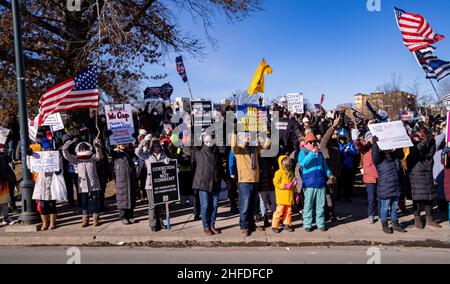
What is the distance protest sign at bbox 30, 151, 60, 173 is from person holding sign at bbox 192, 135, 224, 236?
10.1ft

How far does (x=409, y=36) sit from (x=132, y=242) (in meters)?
9.55

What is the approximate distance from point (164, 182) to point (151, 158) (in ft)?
1.99

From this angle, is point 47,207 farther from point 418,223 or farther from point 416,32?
point 416,32

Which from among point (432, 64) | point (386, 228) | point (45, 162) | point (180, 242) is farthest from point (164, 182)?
point (432, 64)

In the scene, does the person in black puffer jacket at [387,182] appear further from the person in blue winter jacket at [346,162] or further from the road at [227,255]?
the person in blue winter jacket at [346,162]

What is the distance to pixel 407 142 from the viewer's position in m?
7.17

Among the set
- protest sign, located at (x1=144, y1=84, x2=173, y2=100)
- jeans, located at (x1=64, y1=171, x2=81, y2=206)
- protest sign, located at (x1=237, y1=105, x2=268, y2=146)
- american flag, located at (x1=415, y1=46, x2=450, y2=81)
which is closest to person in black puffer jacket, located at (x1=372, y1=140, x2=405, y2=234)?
protest sign, located at (x1=237, y1=105, x2=268, y2=146)

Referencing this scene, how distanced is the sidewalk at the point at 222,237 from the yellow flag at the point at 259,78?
3803 millimetres

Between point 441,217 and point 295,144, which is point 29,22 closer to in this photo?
point 295,144

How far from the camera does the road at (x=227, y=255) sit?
19.7 feet

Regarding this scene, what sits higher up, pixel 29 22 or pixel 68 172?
pixel 29 22

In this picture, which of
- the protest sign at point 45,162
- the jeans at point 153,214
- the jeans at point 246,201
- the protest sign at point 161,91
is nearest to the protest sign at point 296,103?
the protest sign at point 161,91

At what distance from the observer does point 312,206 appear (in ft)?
25.2
